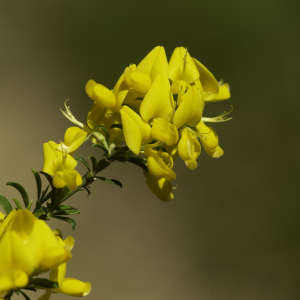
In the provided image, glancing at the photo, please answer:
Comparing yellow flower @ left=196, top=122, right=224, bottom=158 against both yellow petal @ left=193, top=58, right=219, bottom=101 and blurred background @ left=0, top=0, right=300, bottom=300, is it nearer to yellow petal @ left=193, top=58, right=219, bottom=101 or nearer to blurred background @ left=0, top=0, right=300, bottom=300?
yellow petal @ left=193, top=58, right=219, bottom=101

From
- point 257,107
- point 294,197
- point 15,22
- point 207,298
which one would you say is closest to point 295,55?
point 257,107

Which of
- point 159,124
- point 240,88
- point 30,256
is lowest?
point 30,256

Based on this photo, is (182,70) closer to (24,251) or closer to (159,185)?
(159,185)

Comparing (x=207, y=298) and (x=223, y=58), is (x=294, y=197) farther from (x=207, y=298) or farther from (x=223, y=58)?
(x=223, y=58)

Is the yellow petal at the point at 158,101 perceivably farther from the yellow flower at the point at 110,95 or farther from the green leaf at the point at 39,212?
the green leaf at the point at 39,212

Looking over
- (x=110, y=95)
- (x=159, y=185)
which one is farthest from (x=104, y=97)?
(x=159, y=185)
